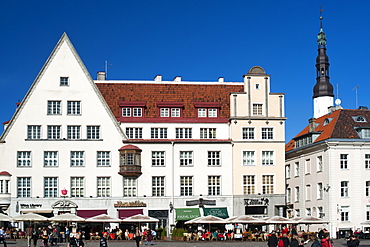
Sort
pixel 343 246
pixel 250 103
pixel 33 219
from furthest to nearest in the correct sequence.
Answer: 1. pixel 250 103
2. pixel 33 219
3. pixel 343 246

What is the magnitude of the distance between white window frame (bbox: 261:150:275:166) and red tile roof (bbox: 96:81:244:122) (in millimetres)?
6246

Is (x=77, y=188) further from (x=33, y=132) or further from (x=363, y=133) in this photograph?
(x=363, y=133)

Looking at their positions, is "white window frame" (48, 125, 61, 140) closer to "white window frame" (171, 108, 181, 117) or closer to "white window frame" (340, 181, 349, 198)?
"white window frame" (171, 108, 181, 117)

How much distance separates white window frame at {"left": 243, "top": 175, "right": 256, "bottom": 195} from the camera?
264 feet

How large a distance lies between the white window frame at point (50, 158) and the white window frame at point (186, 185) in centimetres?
1424

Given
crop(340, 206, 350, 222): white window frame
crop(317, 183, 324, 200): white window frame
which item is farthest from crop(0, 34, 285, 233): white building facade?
crop(340, 206, 350, 222): white window frame

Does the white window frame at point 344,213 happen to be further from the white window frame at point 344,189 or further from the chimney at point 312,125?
the chimney at point 312,125

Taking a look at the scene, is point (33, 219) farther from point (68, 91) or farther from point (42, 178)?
point (68, 91)

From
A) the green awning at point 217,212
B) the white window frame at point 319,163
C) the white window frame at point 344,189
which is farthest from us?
the white window frame at point 319,163

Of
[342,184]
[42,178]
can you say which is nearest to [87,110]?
[42,178]

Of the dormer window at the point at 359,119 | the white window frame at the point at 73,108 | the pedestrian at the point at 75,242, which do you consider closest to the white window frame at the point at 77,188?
the white window frame at the point at 73,108

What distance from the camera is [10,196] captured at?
77062mm

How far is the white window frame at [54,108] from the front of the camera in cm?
7906

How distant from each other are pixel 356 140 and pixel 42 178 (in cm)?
3597
